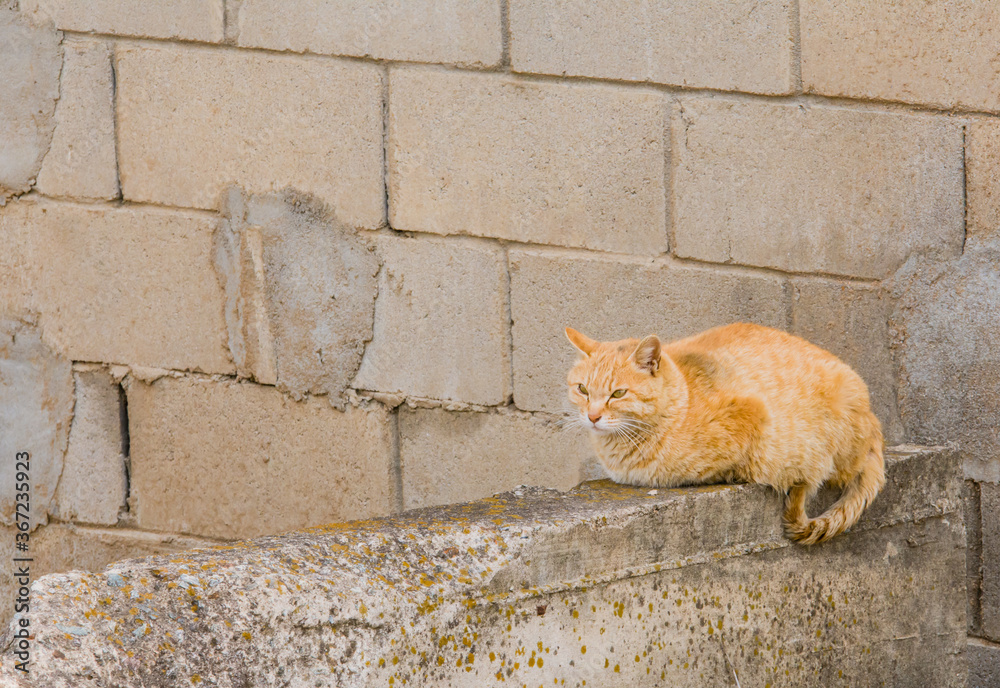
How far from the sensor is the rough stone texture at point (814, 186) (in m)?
3.70

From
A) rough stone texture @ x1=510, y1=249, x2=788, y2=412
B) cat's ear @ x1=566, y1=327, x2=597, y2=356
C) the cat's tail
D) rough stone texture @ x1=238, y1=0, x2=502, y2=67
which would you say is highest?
rough stone texture @ x1=238, y1=0, x2=502, y2=67

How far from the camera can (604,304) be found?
4.26m

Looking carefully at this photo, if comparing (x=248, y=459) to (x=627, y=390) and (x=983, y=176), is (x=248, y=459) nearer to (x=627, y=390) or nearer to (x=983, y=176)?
(x=627, y=390)

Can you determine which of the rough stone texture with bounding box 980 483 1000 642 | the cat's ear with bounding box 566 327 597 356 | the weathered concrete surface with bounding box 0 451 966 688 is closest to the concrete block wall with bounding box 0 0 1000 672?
the rough stone texture with bounding box 980 483 1000 642

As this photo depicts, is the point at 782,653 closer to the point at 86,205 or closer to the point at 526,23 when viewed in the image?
the point at 526,23

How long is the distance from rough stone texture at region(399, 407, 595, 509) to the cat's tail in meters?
1.40

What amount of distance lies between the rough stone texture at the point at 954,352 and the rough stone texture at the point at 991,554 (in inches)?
2.2

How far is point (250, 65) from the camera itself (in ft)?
15.3

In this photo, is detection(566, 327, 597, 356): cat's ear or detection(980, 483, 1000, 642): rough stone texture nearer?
detection(566, 327, 597, 356): cat's ear

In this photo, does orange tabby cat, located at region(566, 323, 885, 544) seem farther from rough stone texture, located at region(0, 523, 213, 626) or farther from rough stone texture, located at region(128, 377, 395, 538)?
rough stone texture, located at region(0, 523, 213, 626)

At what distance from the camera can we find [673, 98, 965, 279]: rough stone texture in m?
3.70

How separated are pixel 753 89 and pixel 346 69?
1.56 meters

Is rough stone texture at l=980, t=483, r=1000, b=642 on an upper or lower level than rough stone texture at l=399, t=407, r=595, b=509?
lower

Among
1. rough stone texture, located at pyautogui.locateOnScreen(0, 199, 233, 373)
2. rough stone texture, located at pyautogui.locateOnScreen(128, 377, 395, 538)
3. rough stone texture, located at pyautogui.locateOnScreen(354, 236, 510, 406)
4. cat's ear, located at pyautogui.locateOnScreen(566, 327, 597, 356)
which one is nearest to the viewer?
cat's ear, located at pyautogui.locateOnScreen(566, 327, 597, 356)
